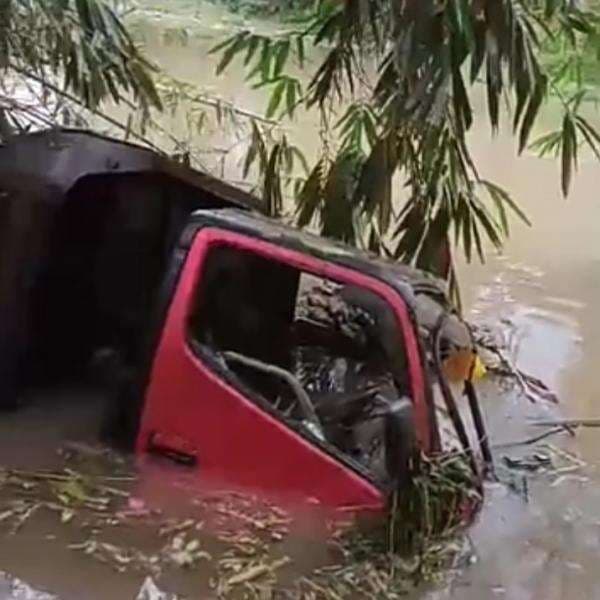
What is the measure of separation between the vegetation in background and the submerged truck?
0.50 metres

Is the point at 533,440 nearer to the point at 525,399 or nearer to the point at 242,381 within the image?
the point at 525,399

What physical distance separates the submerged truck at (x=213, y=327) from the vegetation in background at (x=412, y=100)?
1.64ft

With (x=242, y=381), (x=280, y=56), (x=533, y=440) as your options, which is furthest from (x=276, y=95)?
(x=242, y=381)

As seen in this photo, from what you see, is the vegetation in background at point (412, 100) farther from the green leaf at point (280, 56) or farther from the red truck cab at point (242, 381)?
the red truck cab at point (242, 381)

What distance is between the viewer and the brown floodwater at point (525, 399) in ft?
12.9

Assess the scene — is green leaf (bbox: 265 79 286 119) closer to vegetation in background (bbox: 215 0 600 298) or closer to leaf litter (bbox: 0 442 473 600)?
vegetation in background (bbox: 215 0 600 298)

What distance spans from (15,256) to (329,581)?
1.60m

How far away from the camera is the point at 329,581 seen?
3.78 m

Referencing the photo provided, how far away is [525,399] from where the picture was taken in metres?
5.57

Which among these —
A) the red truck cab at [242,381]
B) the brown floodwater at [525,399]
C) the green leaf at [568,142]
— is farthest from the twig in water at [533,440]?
the red truck cab at [242,381]

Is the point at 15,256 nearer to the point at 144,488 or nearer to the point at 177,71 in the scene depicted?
the point at 144,488

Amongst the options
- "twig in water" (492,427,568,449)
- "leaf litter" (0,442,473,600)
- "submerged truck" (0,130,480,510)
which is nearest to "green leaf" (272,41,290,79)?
"submerged truck" (0,130,480,510)

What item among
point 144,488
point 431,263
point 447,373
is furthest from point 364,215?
point 144,488

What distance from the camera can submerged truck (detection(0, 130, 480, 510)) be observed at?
389cm
